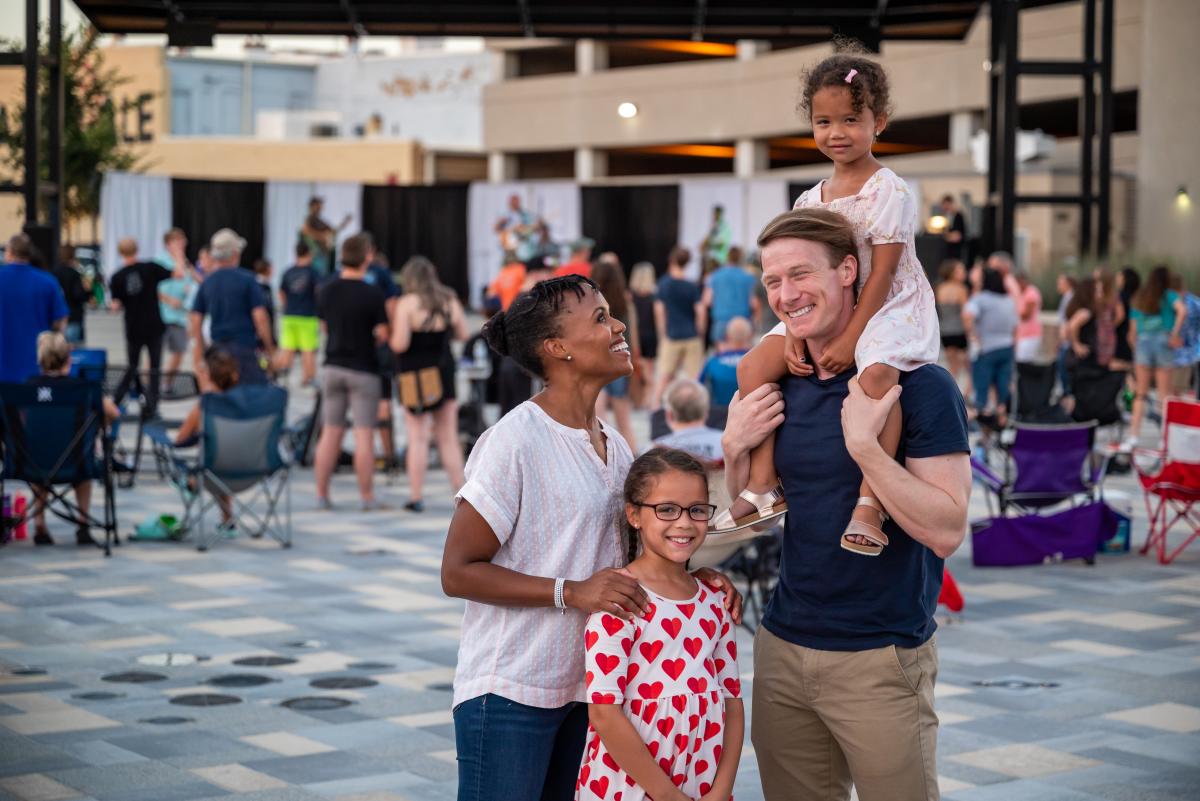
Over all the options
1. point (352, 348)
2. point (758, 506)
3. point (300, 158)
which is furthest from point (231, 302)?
point (300, 158)

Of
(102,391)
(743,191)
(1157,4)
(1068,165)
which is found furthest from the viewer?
(1068,165)

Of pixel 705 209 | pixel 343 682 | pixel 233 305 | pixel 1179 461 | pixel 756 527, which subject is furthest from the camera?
pixel 705 209

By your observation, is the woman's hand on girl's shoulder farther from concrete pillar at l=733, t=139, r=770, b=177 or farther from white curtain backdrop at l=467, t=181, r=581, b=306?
concrete pillar at l=733, t=139, r=770, b=177

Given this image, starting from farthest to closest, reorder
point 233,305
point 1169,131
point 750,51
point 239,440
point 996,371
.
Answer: point 750,51
point 1169,131
point 996,371
point 233,305
point 239,440

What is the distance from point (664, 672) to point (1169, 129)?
2948cm

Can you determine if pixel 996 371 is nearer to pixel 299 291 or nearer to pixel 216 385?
pixel 299 291

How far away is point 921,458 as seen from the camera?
2971 millimetres

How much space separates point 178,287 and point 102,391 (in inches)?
315

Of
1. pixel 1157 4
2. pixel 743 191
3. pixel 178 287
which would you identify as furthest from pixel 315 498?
pixel 1157 4

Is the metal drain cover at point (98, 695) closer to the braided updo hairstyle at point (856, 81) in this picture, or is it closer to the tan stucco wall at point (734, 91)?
the braided updo hairstyle at point (856, 81)

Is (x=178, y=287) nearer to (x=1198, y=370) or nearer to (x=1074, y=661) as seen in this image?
(x=1198, y=370)

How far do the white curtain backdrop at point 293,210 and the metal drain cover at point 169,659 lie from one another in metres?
20.7

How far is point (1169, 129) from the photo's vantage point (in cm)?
3006

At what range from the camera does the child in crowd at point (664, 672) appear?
9.86ft
